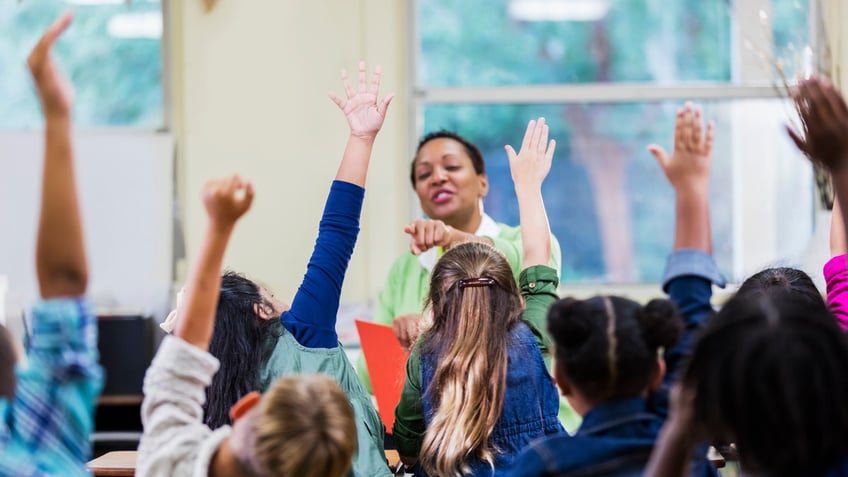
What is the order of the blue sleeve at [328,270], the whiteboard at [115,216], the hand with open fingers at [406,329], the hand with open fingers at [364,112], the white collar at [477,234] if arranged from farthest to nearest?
1. the whiteboard at [115,216]
2. the white collar at [477,234]
3. the hand with open fingers at [406,329]
4. the hand with open fingers at [364,112]
5. the blue sleeve at [328,270]

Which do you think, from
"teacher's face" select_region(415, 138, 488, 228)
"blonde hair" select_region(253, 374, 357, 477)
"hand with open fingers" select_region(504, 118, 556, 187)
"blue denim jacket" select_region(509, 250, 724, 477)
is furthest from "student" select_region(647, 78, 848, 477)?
"teacher's face" select_region(415, 138, 488, 228)

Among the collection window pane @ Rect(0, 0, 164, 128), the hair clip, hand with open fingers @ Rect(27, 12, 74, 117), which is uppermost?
window pane @ Rect(0, 0, 164, 128)

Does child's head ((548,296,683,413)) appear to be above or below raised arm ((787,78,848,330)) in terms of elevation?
below

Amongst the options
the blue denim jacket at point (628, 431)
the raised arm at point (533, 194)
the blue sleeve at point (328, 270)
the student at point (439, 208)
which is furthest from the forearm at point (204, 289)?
the student at point (439, 208)

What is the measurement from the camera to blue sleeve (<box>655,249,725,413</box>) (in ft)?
4.42

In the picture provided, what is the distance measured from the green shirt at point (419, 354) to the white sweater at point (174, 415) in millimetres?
755

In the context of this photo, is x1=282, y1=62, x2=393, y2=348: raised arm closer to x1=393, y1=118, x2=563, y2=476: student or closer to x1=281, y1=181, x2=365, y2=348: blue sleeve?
x1=281, y1=181, x2=365, y2=348: blue sleeve

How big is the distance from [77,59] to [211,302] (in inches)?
137

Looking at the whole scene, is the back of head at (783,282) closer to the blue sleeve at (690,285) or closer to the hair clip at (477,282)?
the hair clip at (477,282)

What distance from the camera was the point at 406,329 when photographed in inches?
104

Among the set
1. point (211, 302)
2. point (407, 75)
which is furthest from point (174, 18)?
point (211, 302)

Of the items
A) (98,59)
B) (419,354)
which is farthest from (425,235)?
(98,59)

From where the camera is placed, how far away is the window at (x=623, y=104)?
457cm

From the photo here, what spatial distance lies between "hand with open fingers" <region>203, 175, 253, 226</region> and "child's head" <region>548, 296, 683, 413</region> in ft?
1.46
